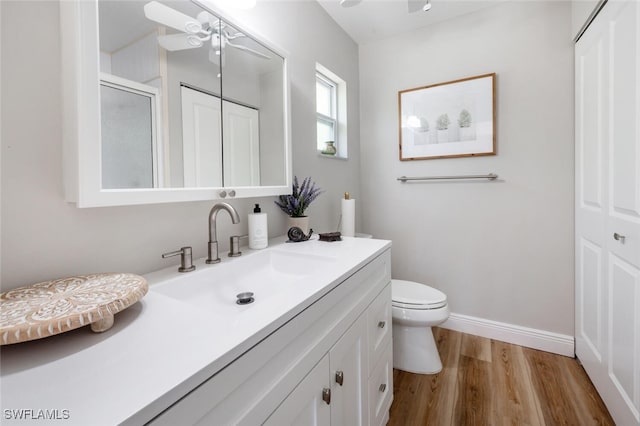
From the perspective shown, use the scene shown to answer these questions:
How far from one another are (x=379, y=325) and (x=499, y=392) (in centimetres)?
90

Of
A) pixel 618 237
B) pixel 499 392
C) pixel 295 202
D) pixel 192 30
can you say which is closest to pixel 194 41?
pixel 192 30

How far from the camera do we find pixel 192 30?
40.6 inches

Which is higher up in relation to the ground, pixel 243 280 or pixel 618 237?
pixel 618 237

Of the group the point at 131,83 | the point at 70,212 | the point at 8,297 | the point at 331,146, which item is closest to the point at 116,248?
the point at 70,212

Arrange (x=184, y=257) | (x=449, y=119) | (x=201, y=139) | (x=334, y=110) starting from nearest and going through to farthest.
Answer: (x=184, y=257)
(x=201, y=139)
(x=449, y=119)
(x=334, y=110)

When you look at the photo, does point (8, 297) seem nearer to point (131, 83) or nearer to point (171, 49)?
point (131, 83)

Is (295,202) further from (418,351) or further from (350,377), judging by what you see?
(418,351)

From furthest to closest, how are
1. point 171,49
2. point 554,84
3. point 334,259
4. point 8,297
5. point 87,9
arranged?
point 554,84, point 334,259, point 171,49, point 87,9, point 8,297

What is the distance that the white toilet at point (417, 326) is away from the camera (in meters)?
1.65

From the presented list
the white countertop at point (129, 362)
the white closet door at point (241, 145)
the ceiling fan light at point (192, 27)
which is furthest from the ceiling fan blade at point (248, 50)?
the white countertop at point (129, 362)

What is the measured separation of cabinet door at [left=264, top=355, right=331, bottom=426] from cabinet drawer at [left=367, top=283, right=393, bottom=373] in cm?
38

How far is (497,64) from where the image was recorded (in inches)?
78.2

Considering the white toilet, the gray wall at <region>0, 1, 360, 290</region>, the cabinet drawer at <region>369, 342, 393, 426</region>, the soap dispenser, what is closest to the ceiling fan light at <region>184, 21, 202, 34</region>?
the gray wall at <region>0, 1, 360, 290</region>

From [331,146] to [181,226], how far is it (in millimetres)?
1322
